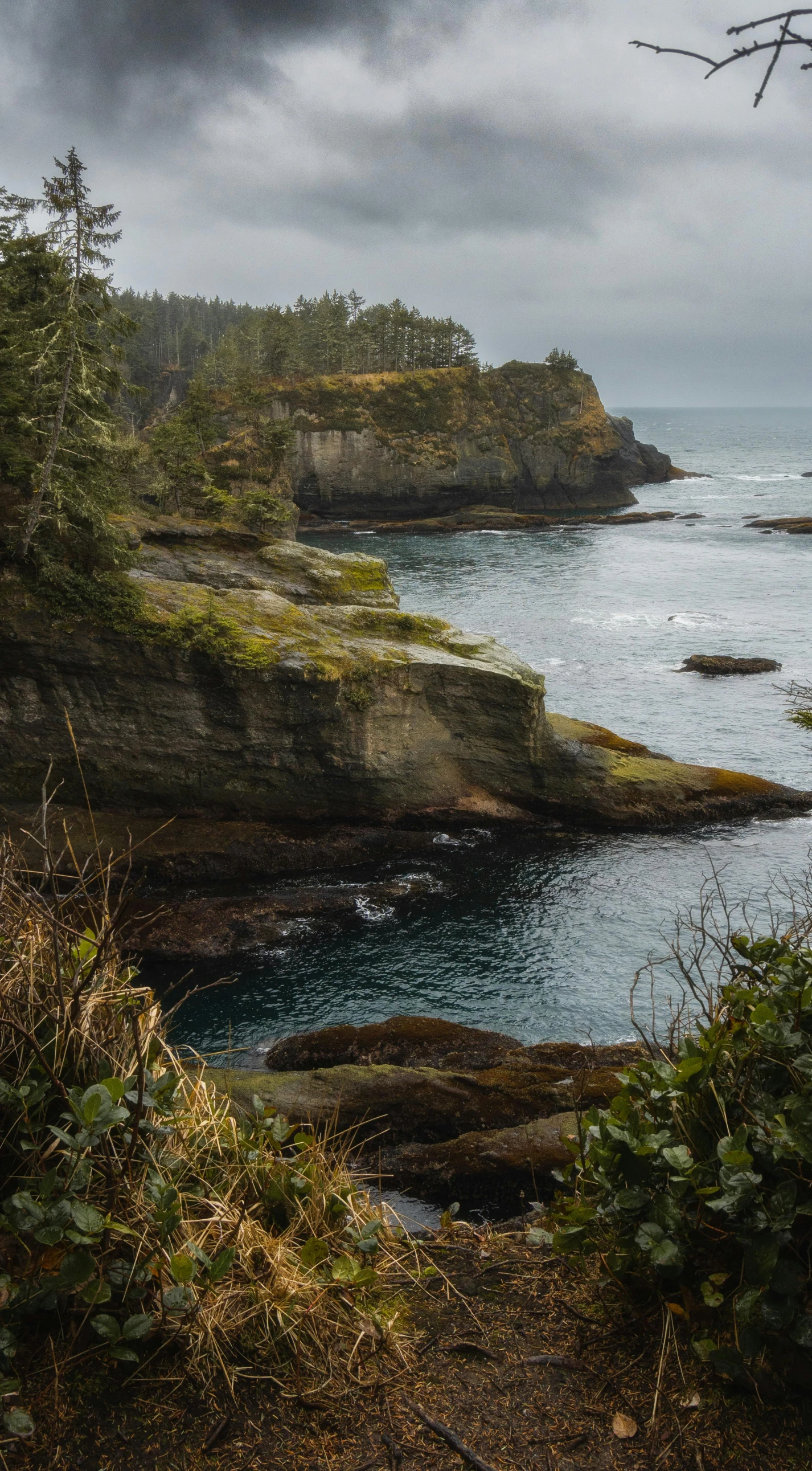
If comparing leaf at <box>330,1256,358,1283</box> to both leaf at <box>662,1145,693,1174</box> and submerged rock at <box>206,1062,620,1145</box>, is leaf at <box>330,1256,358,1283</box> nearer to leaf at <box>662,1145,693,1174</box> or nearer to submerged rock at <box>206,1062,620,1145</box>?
leaf at <box>662,1145,693,1174</box>

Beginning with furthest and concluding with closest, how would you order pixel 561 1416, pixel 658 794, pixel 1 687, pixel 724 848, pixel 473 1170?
pixel 658 794 → pixel 724 848 → pixel 1 687 → pixel 473 1170 → pixel 561 1416

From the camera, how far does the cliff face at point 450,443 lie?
301 feet

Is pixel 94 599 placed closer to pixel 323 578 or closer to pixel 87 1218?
pixel 323 578

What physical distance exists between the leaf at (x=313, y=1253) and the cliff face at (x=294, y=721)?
67.2 feet

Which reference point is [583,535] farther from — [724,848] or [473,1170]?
[473,1170]

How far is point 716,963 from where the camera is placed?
2019 centimetres

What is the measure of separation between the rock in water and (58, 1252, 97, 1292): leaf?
43016 millimetres

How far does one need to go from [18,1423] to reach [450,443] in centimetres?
9682

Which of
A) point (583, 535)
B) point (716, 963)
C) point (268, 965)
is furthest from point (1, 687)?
point (583, 535)

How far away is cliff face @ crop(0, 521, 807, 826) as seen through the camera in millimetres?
24547

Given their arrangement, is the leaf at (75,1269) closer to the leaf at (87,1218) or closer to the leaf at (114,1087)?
the leaf at (87,1218)

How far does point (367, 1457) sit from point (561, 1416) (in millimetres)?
883

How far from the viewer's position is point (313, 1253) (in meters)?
4.49

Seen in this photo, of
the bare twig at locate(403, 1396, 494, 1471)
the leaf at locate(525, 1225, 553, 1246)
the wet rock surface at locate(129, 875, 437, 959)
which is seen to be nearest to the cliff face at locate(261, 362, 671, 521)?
the wet rock surface at locate(129, 875, 437, 959)
